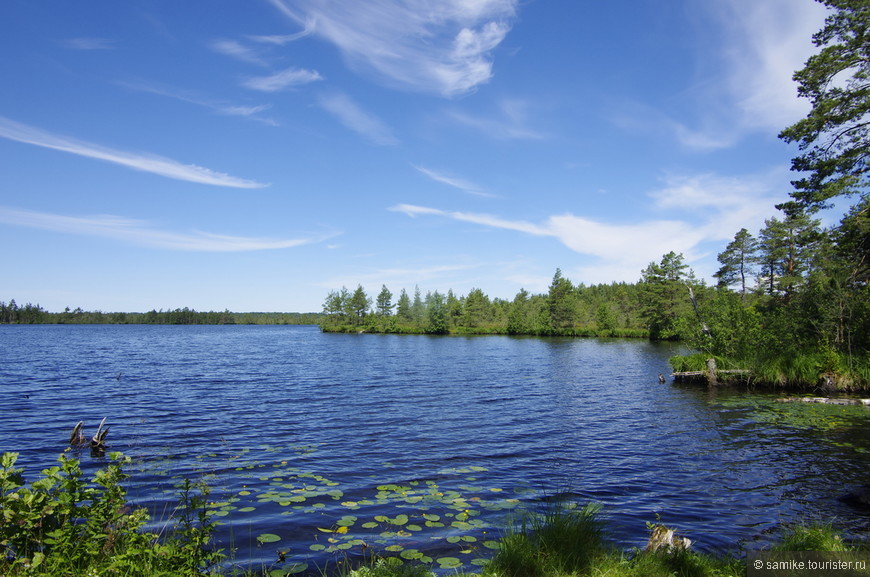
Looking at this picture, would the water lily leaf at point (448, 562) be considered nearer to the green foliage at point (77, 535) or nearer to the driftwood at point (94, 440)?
the green foliage at point (77, 535)

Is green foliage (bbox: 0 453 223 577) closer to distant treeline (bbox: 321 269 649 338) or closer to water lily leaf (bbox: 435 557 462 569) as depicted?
water lily leaf (bbox: 435 557 462 569)

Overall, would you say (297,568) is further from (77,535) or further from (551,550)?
(551,550)

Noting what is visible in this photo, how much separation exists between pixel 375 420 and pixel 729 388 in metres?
23.6

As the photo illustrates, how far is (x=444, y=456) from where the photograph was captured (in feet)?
52.2

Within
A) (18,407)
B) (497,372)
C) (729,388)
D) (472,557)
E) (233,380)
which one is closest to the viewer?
(472,557)

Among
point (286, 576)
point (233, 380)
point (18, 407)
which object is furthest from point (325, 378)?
point (286, 576)

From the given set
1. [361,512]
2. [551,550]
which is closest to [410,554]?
[361,512]

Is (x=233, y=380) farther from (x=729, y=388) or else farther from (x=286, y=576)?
(x=729, y=388)

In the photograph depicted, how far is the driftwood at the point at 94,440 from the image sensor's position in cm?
1544

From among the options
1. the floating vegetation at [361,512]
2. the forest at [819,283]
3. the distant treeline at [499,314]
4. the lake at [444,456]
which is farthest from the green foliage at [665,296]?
the floating vegetation at [361,512]

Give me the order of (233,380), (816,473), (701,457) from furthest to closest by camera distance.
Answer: (233,380) → (701,457) → (816,473)

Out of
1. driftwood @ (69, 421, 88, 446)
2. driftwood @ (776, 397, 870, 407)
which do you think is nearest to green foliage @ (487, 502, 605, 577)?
driftwood @ (69, 421, 88, 446)

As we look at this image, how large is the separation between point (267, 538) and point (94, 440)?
961 cm

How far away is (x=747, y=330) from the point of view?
32312mm
